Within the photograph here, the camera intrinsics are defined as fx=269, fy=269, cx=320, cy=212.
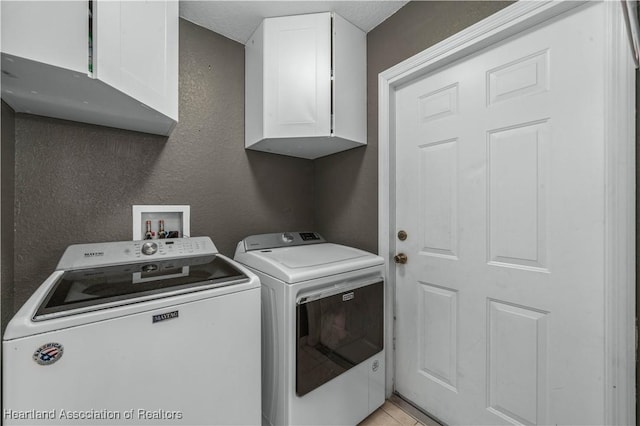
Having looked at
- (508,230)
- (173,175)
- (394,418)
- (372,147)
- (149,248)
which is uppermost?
(372,147)

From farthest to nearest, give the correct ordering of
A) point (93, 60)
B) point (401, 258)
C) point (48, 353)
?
point (401, 258), point (93, 60), point (48, 353)

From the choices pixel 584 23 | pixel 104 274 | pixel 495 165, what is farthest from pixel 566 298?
pixel 104 274

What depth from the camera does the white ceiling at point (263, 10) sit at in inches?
60.1

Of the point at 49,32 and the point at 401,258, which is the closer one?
the point at 49,32

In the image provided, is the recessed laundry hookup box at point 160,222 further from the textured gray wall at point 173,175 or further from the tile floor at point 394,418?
the tile floor at point 394,418

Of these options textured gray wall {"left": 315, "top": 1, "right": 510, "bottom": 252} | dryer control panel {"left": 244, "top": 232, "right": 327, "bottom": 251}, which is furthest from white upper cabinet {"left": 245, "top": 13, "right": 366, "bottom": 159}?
dryer control panel {"left": 244, "top": 232, "right": 327, "bottom": 251}

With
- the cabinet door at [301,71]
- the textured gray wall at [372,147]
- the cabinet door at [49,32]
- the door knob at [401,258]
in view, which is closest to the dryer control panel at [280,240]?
the textured gray wall at [372,147]

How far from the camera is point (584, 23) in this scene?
1.04 m

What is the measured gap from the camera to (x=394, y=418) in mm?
1553

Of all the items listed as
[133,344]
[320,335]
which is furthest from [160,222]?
[320,335]

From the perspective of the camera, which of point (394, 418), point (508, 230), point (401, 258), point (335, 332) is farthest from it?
point (401, 258)

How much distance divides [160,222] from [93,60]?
925 millimetres

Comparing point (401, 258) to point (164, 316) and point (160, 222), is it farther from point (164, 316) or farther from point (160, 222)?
point (160, 222)

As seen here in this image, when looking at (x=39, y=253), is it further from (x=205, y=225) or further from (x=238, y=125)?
(x=238, y=125)
